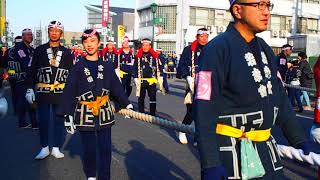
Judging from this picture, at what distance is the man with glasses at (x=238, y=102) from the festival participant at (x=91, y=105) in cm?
265

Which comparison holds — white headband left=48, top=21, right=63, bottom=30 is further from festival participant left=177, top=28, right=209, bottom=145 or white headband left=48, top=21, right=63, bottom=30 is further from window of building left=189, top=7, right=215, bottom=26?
window of building left=189, top=7, right=215, bottom=26

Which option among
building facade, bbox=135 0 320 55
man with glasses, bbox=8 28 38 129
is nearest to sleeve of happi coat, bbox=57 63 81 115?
man with glasses, bbox=8 28 38 129

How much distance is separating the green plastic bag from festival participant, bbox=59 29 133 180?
108 inches

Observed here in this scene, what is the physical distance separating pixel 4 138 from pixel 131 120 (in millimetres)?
3438

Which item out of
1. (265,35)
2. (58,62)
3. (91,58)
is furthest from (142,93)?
(265,35)

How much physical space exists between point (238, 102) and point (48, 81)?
190 inches

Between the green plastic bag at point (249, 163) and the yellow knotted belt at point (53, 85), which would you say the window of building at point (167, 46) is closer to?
the yellow knotted belt at point (53, 85)

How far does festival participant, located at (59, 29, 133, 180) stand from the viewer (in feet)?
16.9

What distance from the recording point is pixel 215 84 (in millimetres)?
2611

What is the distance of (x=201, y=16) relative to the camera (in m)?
43.9

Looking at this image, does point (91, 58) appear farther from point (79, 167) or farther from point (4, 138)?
point (4, 138)

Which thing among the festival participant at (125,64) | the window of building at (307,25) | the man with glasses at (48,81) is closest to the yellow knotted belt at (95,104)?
the man with glasses at (48,81)

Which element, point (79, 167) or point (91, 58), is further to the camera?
point (79, 167)

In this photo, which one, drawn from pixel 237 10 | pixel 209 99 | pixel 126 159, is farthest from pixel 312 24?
pixel 209 99
